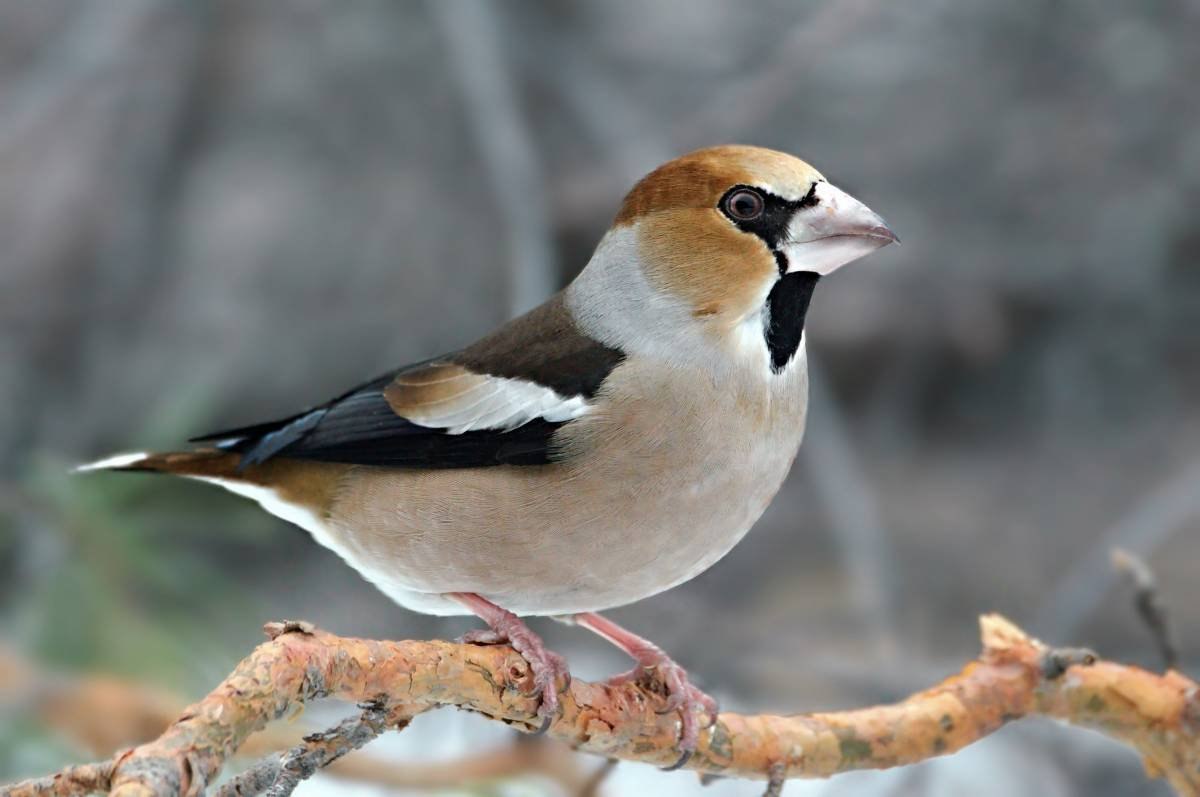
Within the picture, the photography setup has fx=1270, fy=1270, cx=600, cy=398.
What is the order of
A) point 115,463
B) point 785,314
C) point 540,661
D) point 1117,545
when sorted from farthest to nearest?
point 1117,545, point 115,463, point 785,314, point 540,661

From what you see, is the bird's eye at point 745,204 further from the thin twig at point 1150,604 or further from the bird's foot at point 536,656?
the thin twig at point 1150,604

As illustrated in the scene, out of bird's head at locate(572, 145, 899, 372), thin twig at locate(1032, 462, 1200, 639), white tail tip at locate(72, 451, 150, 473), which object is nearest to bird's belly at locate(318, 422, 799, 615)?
bird's head at locate(572, 145, 899, 372)

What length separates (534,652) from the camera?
3.00ft

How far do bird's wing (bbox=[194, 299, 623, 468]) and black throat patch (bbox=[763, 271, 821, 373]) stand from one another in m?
0.12

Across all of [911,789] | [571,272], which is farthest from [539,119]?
[911,789]

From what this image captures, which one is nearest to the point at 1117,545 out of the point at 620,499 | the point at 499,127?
the point at 499,127

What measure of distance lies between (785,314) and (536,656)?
34cm

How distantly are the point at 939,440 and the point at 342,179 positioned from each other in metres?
1.26

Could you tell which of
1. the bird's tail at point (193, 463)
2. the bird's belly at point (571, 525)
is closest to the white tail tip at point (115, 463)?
the bird's tail at point (193, 463)

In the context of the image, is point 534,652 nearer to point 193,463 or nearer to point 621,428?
point 621,428

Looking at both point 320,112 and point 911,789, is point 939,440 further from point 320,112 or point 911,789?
point 320,112

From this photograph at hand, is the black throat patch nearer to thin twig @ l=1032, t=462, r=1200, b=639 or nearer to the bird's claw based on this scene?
the bird's claw

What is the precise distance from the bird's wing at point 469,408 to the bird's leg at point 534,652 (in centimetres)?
13

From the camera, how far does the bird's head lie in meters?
0.98
